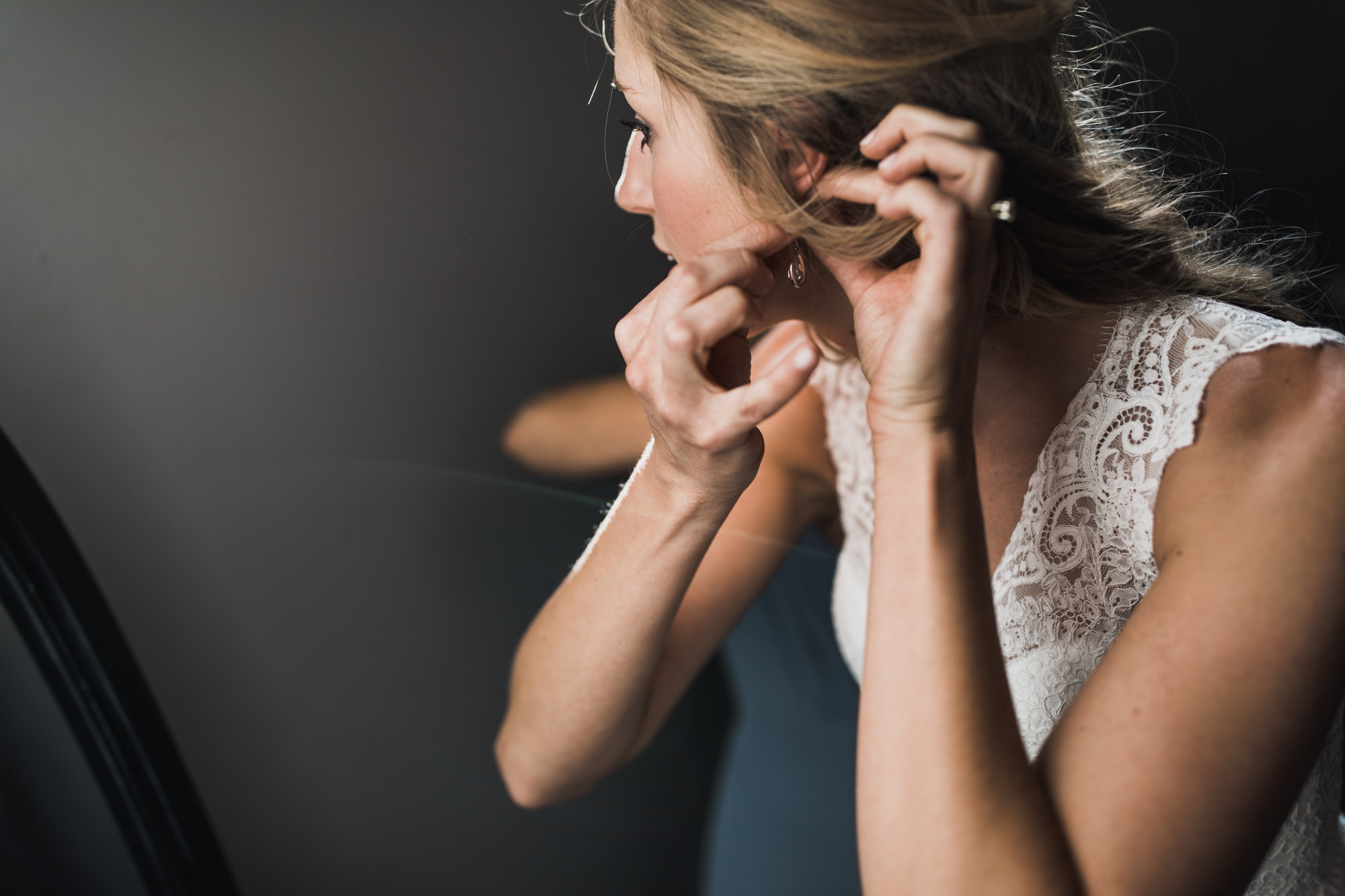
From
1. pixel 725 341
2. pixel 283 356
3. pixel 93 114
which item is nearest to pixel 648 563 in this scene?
pixel 725 341

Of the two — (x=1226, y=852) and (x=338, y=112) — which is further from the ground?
(x=338, y=112)

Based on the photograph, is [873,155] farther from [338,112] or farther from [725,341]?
[338,112]

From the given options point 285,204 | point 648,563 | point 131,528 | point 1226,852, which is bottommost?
point 1226,852

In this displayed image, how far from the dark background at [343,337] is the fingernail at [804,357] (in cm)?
30

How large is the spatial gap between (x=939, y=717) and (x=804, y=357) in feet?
0.68

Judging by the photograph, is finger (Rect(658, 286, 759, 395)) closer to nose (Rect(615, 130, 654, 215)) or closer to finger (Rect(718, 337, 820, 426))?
finger (Rect(718, 337, 820, 426))

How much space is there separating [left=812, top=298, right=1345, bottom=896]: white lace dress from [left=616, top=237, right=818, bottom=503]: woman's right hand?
0.85 feet

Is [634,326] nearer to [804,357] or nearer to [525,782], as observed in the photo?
[804,357]

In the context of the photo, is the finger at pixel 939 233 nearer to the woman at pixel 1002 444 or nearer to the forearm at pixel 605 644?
the woman at pixel 1002 444

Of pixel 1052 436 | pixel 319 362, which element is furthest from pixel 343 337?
pixel 1052 436

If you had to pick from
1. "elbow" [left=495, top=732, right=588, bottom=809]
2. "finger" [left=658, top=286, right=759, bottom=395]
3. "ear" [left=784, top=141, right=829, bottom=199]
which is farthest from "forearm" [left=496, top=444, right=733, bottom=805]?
"ear" [left=784, top=141, right=829, bottom=199]

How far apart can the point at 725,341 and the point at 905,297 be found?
0.39ft

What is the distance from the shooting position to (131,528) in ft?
1.87

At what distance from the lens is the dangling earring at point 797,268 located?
0.55 metres
